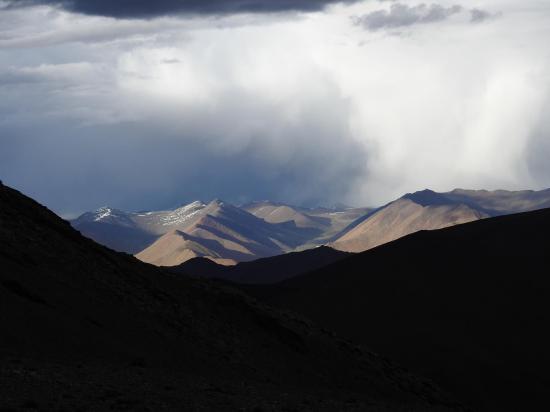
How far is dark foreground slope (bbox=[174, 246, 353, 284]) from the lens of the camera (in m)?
167

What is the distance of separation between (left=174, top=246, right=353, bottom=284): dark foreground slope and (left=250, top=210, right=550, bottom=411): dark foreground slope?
66.6m

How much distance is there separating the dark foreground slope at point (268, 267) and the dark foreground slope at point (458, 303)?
66.6 meters

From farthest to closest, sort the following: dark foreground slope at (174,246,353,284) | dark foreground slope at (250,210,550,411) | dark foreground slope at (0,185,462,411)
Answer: dark foreground slope at (174,246,353,284) → dark foreground slope at (250,210,550,411) → dark foreground slope at (0,185,462,411)

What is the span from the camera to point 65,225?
2163 inches

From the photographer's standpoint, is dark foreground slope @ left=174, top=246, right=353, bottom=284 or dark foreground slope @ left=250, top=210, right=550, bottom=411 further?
dark foreground slope @ left=174, top=246, right=353, bottom=284

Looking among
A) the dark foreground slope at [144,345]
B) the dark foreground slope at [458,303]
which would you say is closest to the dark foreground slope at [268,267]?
the dark foreground slope at [458,303]

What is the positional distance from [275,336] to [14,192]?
1672 cm

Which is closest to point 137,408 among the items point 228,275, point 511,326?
point 511,326

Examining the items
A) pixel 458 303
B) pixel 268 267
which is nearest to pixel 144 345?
pixel 458 303

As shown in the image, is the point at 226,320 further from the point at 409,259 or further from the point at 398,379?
the point at 409,259

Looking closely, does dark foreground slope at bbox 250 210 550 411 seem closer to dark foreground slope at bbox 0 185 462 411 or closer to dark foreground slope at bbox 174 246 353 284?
dark foreground slope at bbox 0 185 462 411

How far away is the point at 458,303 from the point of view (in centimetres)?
8194

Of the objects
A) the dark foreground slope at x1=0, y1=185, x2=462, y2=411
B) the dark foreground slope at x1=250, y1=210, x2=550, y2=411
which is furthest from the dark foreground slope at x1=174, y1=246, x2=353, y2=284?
the dark foreground slope at x1=0, y1=185, x2=462, y2=411

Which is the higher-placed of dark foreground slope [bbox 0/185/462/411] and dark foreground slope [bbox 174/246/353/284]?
dark foreground slope [bbox 174/246/353/284]
